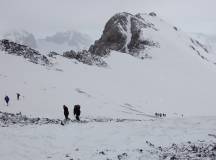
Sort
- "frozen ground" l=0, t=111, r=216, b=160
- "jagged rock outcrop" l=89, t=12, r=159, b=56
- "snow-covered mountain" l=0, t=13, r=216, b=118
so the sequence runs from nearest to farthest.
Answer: "frozen ground" l=0, t=111, r=216, b=160 < "snow-covered mountain" l=0, t=13, r=216, b=118 < "jagged rock outcrop" l=89, t=12, r=159, b=56

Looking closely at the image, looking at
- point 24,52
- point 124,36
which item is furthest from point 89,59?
point 124,36

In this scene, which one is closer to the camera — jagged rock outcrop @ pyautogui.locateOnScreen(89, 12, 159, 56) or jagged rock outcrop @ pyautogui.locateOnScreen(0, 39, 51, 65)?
jagged rock outcrop @ pyautogui.locateOnScreen(0, 39, 51, 65)

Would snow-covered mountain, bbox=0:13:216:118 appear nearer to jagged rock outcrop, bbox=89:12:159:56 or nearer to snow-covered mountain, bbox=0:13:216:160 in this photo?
snow-covered mountain, bbox=0:13:216:160

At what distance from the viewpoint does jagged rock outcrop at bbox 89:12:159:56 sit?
109 meters

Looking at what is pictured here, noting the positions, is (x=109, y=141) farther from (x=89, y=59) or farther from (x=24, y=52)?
(x=89, y=59)

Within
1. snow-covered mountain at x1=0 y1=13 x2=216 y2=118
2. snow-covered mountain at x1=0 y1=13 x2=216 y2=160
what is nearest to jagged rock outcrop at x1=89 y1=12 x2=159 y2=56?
snow-covered mountain at x1=0 y1=13 x2=216 y2=160

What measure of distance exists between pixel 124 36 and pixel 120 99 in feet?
183

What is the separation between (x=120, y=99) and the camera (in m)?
59.8

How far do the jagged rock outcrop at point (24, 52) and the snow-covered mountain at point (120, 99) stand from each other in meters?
0.84

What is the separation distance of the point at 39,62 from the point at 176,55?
45.3 m

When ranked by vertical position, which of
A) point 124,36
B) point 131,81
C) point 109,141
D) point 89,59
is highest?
point 124,36

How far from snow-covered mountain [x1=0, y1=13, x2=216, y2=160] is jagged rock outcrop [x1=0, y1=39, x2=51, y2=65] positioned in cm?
84

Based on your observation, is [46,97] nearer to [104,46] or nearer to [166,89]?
[166,89]

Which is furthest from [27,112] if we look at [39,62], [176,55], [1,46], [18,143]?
[176,55]
